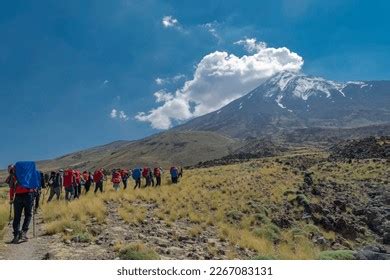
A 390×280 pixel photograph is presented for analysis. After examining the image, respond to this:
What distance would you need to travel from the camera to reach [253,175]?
48.4m

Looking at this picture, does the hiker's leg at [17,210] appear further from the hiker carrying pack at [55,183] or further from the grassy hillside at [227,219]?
the hiker carrying pack at [55,183]

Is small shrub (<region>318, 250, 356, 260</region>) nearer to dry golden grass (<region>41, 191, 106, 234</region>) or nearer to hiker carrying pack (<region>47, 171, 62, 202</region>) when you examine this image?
dry golden grass (<region>41, 191, 106, 234</region>)

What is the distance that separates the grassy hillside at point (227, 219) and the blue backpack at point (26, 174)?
1.86m

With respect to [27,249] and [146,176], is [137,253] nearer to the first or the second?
[27,249]

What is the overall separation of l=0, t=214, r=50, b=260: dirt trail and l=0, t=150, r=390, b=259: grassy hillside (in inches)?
13.8

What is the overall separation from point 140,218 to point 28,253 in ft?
24.5

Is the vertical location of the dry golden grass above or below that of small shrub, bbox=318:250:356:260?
above

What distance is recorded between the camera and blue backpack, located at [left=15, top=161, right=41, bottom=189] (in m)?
13.3

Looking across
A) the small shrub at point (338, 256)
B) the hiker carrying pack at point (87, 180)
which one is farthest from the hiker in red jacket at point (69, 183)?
the small shrub at point (338, 256)

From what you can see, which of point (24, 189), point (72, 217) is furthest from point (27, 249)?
point (72, 217)

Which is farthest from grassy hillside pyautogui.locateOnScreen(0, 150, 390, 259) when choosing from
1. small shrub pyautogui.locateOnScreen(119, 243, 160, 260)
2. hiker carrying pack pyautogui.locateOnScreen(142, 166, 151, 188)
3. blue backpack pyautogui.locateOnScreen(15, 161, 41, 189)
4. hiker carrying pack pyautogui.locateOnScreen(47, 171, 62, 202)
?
hiker carrying pack pyautogui.locateOnScreen(142, 166, 151, 188)
